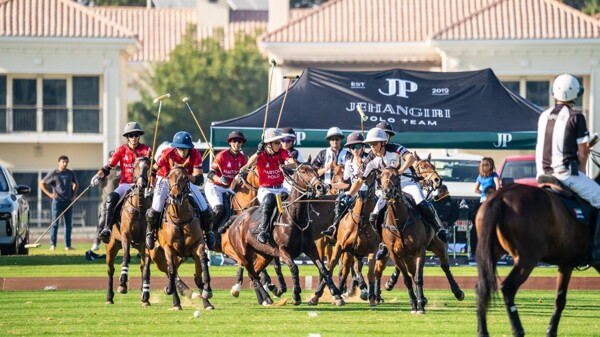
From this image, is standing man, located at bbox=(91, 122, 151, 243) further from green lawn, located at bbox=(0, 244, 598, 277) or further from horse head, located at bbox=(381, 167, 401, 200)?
horse head, located at bbox=(381, 167, 401, 200)

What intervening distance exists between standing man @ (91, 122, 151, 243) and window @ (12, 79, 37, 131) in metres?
34.5

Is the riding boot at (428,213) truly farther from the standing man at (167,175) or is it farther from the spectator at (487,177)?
the spectator at (487,177)

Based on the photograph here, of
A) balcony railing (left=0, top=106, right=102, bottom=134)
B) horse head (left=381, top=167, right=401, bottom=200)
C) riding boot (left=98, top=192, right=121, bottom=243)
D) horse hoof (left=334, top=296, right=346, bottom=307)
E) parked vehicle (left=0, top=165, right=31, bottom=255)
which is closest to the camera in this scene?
horse head (left=381, top=167, right=401, bottom=200)

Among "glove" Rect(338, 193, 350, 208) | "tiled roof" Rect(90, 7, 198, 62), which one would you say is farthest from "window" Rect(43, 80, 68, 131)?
"glove" Rect(338, 193, 350, 208)

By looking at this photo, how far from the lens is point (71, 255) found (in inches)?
1211

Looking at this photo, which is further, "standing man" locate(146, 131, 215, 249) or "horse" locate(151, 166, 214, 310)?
"standing man" locate(146, 131, 215, 249)

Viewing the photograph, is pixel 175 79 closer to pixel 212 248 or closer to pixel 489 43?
pixel 489 43

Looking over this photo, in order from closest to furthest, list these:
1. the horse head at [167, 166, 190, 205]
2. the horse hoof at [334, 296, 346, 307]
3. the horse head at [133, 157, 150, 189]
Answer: the horse head at [167, 166, 190, 205] < the horse hoof at [334, 296, 346, 307] < the horse head at [133, 157, 150, 189]

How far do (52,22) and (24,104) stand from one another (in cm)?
371

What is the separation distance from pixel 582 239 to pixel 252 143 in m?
12.2

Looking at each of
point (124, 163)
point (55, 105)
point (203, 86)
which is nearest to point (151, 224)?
point (124, 163)

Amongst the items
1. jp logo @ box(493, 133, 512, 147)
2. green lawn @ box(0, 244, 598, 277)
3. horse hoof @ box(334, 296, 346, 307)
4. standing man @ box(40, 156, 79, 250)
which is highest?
jp logo @ box(493, 133, 512, 147)

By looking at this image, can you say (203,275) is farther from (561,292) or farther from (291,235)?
(561,292)

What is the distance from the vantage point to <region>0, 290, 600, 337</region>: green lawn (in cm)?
1441
